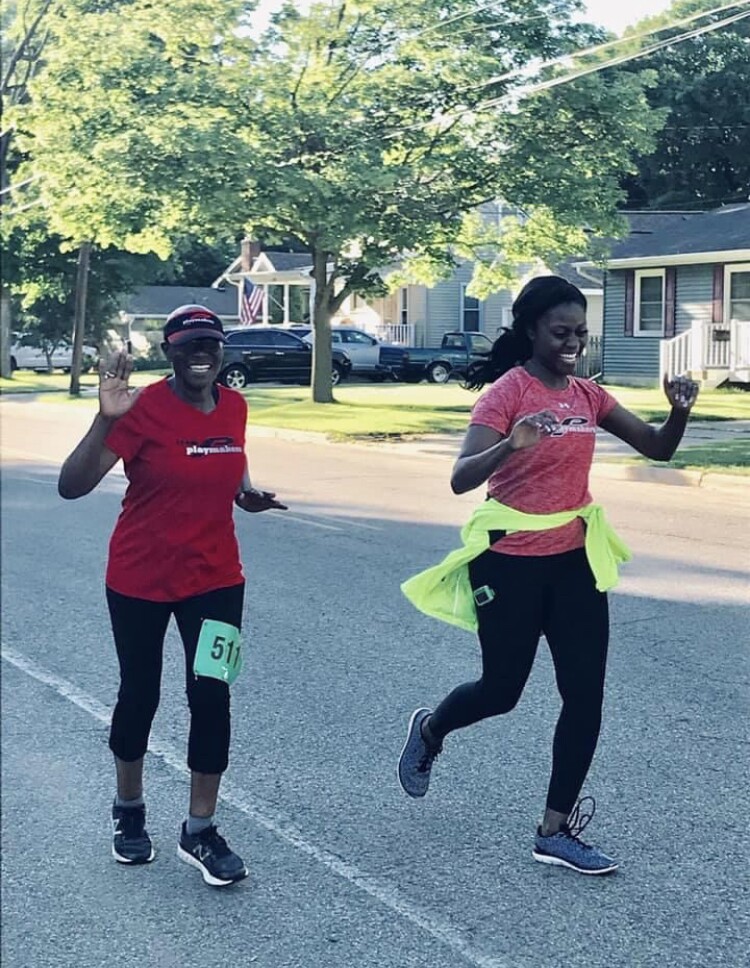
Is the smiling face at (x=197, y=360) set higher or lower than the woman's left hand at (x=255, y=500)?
higher

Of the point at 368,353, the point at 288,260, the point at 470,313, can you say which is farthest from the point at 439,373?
the point at 288,260

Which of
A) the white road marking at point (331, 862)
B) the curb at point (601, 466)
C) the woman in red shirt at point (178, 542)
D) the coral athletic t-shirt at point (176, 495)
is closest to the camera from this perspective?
the woman in red shirt at point (178, 542)

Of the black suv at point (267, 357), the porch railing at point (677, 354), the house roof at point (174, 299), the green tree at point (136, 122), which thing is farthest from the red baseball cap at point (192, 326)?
the porch railing at point (677, 354)

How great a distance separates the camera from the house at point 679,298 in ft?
8.64

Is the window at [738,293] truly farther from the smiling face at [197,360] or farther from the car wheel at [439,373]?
the smiling face at [197,360]

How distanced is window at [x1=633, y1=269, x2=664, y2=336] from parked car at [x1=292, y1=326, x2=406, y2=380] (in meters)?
0.56

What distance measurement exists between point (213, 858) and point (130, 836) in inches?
9.1

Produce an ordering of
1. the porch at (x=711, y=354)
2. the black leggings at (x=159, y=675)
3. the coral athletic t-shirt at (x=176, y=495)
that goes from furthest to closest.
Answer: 1. the black leggings at (x=159, y=675)
2. the porch at (x=711, y=354)
3. the coral athletic t-shirt at (x=176, y=495)

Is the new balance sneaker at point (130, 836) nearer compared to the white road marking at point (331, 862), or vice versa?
the white road marking at point (331, 862)

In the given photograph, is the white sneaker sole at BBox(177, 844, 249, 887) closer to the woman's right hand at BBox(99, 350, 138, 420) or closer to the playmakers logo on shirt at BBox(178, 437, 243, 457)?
the playmakers logo on shirt at BBox(178, 437, 243, 457)

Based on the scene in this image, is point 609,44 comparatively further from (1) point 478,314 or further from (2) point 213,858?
(2) point 213,858

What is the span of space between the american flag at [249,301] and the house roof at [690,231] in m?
0.72

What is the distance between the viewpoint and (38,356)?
3.26 meters

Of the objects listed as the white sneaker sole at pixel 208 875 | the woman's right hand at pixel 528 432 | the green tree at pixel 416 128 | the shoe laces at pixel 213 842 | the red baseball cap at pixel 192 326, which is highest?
the green tree at pixel 416 128
